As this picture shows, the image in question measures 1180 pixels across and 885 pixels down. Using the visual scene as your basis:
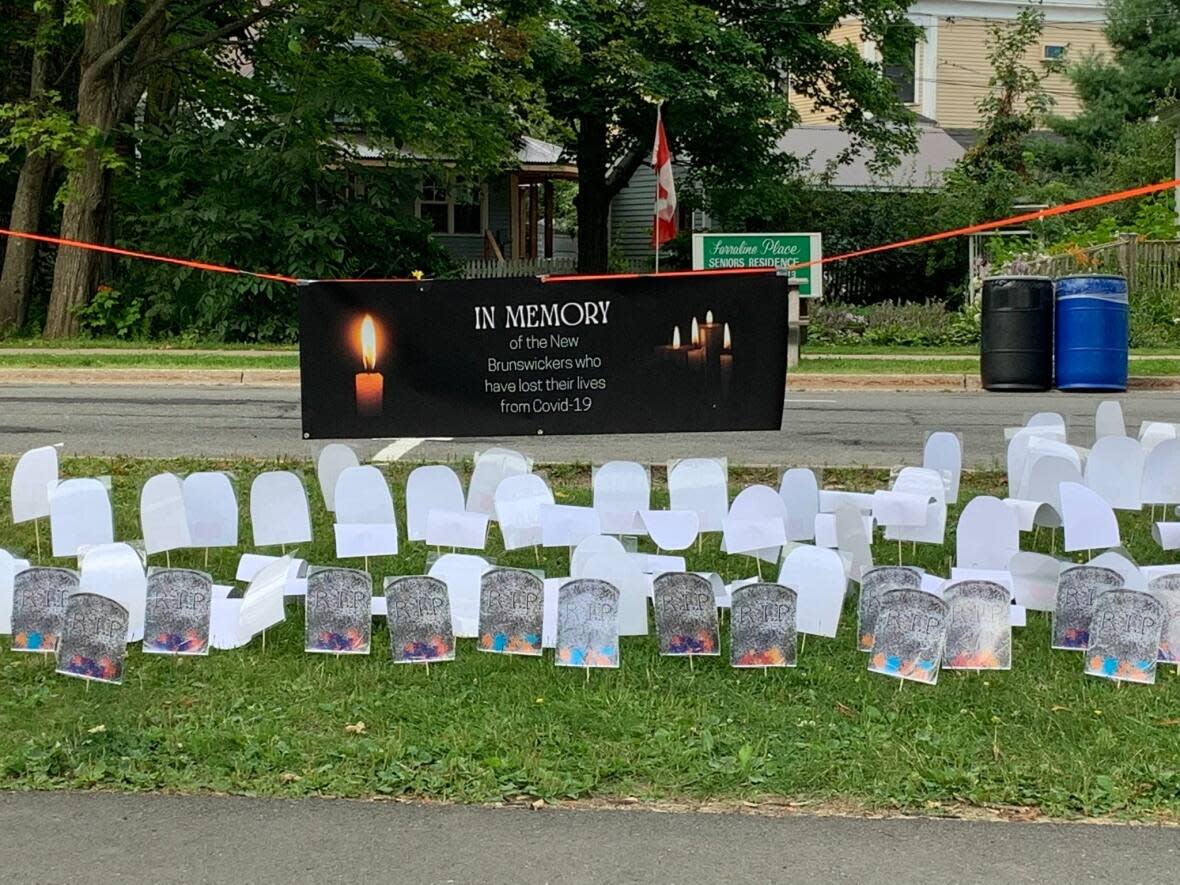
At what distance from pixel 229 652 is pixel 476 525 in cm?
123

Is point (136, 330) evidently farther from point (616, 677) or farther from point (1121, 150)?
point (1121, 150)

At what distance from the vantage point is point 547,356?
262 inches

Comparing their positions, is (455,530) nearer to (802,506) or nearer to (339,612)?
(339,612)

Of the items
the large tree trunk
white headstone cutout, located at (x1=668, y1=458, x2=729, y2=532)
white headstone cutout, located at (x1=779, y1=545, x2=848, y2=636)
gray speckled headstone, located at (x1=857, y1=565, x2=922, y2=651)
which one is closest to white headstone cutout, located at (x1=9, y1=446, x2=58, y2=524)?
white headstone cutout, located at (x1=668, y1=458, x2=729, y2=532)

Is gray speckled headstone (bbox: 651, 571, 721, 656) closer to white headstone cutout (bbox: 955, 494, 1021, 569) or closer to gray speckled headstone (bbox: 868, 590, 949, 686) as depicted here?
gray speckled headstone (bbox: 868, 590, 949, 686)

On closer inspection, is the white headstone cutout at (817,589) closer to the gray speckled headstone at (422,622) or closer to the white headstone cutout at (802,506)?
the white headstone cutout at (802,506)

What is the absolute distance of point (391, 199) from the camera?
76.7 feet

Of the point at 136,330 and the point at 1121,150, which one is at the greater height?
the point at 1121,150

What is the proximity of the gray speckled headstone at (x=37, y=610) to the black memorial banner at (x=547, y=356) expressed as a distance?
1.55 metres

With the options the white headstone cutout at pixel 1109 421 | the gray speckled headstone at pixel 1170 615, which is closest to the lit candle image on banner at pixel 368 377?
the gray speckled headstone at pixel 1170 615

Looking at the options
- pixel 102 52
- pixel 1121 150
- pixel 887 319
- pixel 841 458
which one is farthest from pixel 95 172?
pixel 1121 150

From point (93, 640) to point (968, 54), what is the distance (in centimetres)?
3857

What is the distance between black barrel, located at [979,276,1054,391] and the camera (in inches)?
579

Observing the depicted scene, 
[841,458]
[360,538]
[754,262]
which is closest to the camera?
[360,538]
